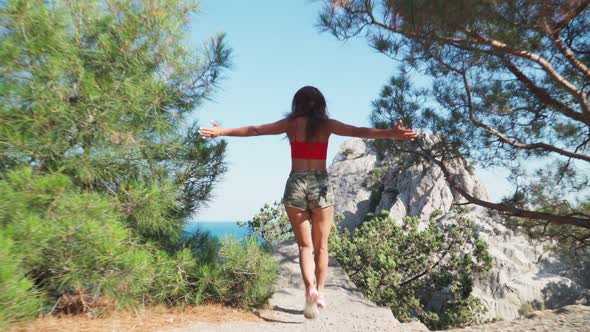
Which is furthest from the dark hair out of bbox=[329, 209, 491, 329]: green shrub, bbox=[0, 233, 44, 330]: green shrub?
bbox=[329, 209, 491, 329]: green shrub

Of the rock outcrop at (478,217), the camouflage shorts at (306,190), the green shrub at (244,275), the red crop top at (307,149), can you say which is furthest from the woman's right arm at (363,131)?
the rock outcrop at (478,217)

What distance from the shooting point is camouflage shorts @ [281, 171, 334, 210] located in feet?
13.6

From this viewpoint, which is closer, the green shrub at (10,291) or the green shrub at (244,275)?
the green shrub at (10,291)

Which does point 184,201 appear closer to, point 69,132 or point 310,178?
point 69,132

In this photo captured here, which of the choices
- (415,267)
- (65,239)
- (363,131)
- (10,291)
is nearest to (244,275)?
(65,239)

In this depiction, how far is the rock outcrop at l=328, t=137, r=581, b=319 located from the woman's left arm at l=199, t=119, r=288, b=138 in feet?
13.4

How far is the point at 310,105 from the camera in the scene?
4254 mm

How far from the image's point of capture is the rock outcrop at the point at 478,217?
10422 mm

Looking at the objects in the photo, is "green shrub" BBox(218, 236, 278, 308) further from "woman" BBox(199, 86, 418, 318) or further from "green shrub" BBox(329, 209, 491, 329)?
"green shrub" BBox(329, 209, 491, 329)

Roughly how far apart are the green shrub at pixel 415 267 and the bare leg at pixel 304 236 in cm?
462

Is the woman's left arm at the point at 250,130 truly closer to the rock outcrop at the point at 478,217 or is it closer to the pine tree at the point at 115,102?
the pine tree at the point at 115,102

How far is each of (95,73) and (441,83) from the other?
4.89 m

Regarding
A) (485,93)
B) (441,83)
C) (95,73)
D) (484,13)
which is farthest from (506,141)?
(95,73)

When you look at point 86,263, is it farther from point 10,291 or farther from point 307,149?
point 307,149
